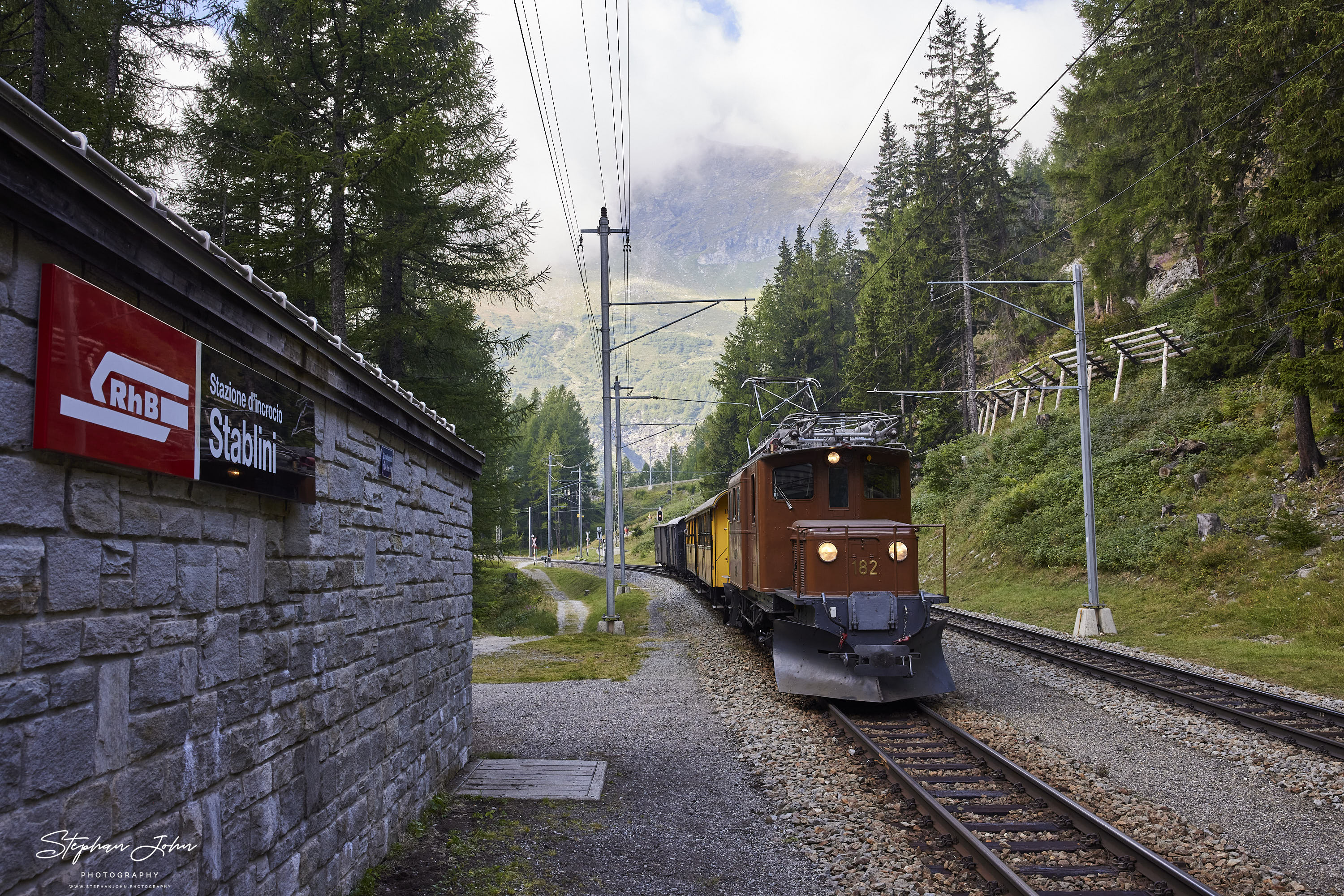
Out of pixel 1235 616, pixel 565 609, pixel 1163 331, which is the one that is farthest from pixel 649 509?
pixel 1235 616

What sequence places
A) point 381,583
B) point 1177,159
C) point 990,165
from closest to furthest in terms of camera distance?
point 381,583, point 1177,159, point 990,165

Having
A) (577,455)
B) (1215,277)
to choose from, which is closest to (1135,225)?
(1215,277)

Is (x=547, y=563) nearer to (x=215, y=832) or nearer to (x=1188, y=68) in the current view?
(x=1188, y=68)

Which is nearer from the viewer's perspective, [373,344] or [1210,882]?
[1210,882]

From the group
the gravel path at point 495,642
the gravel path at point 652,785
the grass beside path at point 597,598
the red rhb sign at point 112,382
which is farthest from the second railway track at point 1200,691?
the red rhb sign at point 112,382

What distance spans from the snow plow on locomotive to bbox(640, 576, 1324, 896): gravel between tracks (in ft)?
1.89

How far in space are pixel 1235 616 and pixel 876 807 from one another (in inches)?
460

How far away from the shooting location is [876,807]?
6.42 meters

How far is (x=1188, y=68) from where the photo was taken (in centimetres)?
2288

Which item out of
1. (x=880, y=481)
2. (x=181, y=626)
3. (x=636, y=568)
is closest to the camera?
(x=181, y=626)

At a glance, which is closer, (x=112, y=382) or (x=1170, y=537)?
(x=112, y=382)

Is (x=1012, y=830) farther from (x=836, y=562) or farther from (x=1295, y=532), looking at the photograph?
(x=1295, y=532)

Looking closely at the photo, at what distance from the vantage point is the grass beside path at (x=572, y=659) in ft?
41.1

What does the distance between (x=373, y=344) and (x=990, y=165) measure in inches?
1255
